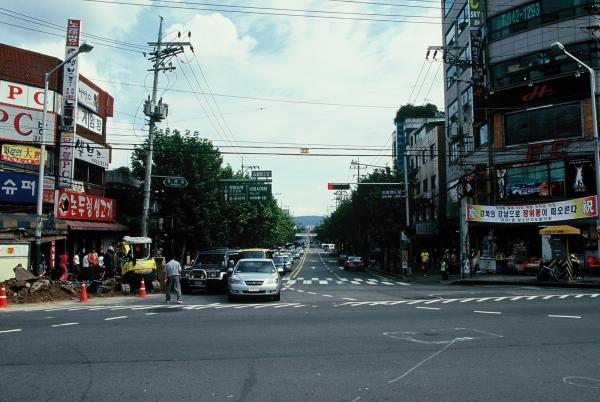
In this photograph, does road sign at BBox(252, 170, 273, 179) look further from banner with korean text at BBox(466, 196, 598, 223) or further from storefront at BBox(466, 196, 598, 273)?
banner with korean text at BBox(466, 196, 598, 223)

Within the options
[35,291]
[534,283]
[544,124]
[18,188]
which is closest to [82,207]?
[18,188]

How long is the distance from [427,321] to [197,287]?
11.7 metres

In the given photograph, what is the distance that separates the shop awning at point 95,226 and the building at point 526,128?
69.0 ft

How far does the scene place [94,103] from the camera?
32.5 meters

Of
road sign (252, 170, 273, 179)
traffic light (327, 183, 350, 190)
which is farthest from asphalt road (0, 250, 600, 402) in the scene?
road sign (252, 170, 273, 179)

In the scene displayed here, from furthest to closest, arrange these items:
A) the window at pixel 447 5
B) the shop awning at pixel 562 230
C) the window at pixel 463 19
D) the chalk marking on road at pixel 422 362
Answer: the window at pixel 447 5
the window at pixel 463 19
the shop awning at pixel 562 230
the chalk marking on road at pixel 422 362

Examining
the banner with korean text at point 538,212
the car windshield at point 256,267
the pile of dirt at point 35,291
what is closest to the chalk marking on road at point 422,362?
the car windshield at point 256,267

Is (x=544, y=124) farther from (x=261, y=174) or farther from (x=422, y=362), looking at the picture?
(x=422, y=362)

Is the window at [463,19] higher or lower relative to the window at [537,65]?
higher

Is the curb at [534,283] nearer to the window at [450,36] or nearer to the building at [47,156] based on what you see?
the building at [47,156]

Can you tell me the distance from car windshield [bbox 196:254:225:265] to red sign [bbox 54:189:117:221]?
29.4 ft

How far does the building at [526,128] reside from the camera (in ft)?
95.6

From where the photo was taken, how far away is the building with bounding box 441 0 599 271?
2912cm

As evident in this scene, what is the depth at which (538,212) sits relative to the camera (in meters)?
28.4
